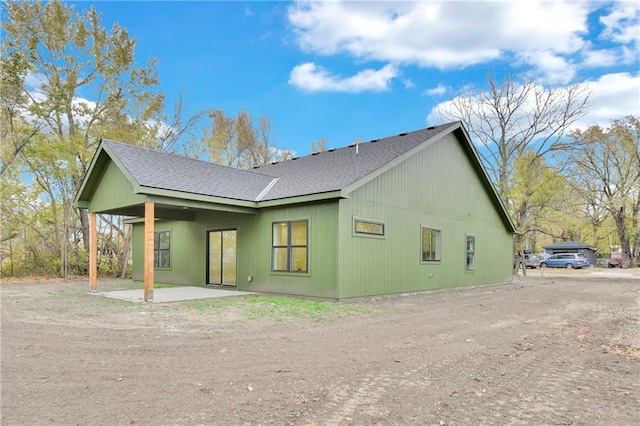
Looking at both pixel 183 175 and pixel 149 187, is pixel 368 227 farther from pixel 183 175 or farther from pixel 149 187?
pixel 149 187

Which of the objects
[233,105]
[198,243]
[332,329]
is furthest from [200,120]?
[332,329]

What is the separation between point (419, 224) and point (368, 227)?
272cm

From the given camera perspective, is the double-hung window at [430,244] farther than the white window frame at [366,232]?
Yes

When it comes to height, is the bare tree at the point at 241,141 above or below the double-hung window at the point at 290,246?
above

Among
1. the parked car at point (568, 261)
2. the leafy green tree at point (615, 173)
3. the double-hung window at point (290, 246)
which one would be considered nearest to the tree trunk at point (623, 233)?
the leafy green tree at point (615, 173)

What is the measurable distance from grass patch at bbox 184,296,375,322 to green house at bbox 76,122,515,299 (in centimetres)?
77

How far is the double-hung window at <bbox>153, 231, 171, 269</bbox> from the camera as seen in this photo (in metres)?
15.2

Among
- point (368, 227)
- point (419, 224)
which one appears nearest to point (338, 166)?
point (368, 227)

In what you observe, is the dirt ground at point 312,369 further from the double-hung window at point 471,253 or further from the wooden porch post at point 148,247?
the double-hung window at point 471,253

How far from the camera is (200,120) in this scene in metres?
23.4

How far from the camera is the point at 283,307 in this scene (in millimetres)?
8680

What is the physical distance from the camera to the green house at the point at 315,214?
392 inches

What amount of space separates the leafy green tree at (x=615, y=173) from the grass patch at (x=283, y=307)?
3006 cm

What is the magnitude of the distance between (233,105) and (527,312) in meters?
24.9
